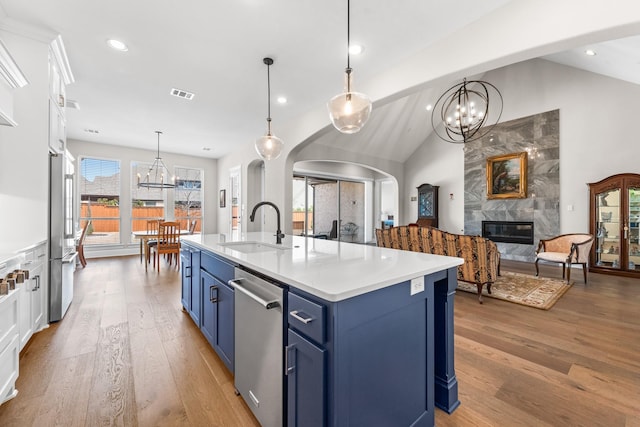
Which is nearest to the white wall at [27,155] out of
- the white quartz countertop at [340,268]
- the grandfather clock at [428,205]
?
the white quartz countertop at [340,268]

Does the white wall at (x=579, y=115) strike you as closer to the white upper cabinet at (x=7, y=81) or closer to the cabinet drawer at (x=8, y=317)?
the cabinet drawer at (x=8, y=317)

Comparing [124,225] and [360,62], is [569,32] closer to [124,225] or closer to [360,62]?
[360,62]

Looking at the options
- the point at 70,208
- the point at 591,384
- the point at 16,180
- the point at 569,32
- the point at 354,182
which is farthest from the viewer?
the point at 354,182

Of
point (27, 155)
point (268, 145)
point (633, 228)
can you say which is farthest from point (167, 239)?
point (633, 228)

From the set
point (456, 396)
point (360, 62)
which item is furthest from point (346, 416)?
point (360, 62)

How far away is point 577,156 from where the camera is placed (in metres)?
5.57

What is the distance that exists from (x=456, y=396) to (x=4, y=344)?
264cm

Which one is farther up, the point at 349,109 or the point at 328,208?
the point at 349,109

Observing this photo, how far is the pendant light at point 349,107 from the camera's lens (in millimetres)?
2182

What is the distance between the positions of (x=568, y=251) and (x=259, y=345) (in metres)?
5.78

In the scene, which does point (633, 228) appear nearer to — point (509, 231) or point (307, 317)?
point (509, 231)

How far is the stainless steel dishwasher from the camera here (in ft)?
4.32

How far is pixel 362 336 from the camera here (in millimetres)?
1118

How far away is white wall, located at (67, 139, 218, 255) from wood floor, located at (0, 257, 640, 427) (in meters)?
4.37
